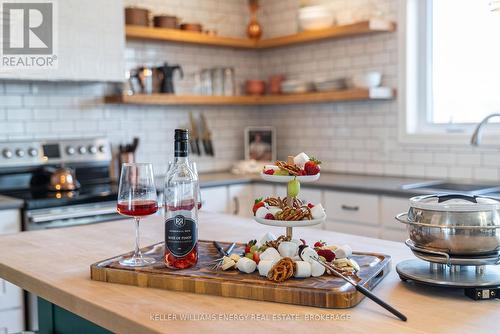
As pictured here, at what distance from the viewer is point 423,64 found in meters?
4.64

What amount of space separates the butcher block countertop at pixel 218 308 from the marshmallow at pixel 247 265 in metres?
0.11

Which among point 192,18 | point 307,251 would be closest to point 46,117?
point 192,18

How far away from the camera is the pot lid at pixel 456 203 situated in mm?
1528

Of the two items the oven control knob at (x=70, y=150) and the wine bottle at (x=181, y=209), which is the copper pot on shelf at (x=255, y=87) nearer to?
the oven control knob at (x=70, y=150)

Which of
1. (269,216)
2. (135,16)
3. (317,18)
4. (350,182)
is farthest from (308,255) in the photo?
(317,18)

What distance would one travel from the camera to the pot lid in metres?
1.53

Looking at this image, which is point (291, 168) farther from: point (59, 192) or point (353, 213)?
point (59, 192)

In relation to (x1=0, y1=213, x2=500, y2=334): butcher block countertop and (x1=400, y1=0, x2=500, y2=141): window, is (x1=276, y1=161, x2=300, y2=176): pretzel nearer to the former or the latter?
(x1=0, y1=213, x2=500, y2=334): butcher block countertop

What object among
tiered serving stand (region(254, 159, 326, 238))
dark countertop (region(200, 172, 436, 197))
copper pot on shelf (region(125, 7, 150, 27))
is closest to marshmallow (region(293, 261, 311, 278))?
tiered serving stand (region(254, 159, 326, 238))

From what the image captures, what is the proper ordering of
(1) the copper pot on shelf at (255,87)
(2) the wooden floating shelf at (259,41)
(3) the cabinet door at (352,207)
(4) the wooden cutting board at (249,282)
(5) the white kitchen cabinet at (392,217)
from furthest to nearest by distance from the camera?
(1) the copper pot on shelf at (255,87), (2) the wooden floating shelf at (259,41), (3) the cabinet door at (352,207), (5) the white kitchen cabinet at (392,217), (4) the wooden cutting board at (249,282)

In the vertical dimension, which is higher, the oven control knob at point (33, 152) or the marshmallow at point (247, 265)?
the oven control knob at point (33, 152)

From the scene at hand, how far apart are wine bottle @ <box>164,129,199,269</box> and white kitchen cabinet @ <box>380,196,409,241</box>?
2370mm

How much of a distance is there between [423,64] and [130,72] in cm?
221

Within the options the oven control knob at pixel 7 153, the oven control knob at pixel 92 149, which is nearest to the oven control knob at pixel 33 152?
the oven control knob at pixel 7 153
